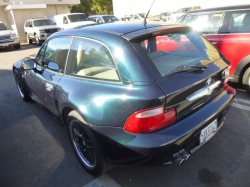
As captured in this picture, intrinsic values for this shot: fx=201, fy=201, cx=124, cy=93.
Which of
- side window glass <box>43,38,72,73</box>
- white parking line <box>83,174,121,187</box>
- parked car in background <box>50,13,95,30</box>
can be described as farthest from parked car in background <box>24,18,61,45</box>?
white parking line <box>83,174,121,187</box>

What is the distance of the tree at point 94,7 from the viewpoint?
34200mm

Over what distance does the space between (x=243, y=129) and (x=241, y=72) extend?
4.96 ft

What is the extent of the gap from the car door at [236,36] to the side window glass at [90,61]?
306 centimetres

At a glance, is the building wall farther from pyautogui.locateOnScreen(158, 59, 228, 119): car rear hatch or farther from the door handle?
pyautogui.locateOnScreen(158, 59, 228, 119): car rear hatch

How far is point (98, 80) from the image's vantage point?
2061 millimetres

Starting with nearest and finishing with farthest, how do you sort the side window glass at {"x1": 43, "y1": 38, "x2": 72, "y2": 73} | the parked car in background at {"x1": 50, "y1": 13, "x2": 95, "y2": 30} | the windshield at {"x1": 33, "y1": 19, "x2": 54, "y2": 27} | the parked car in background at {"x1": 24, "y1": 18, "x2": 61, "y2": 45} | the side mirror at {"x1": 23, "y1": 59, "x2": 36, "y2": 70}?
the side window glass at {"x1": 43, "y1": 38, "x2": 72, "y2": 73} → the side mirror at {"x1": 23, "y1": 59, "x2": 36, "y2": 70} → the parked car in background at {"x1": 24, "y1": 18, "x2": 61, "y2": 45} → the parked car in background at {"x1": 50, "y1": 13, "x2": 95, "y2": 30} → the windshield at {"x1": 33, "y1": 19, "x2": 54, "y2": 27}

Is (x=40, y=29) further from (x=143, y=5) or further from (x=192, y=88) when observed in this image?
(x=143, y=5)

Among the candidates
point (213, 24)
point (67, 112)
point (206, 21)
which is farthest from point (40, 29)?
point (67, 112)

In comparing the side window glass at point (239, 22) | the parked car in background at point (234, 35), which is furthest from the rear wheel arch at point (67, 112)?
the side window glass at point (239, 22)

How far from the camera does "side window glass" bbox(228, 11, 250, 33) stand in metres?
3.89

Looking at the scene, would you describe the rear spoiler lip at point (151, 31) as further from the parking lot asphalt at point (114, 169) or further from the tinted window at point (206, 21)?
the tinted window at point (206, 21)

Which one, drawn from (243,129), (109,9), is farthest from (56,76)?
(109,9)

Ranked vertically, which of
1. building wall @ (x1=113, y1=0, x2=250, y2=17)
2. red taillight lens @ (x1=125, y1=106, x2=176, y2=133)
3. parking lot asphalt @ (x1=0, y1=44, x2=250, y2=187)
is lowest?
parking lot asphalt @ (x1=0, y1=44, x2=250, y2=187)

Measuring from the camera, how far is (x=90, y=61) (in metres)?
2.33
